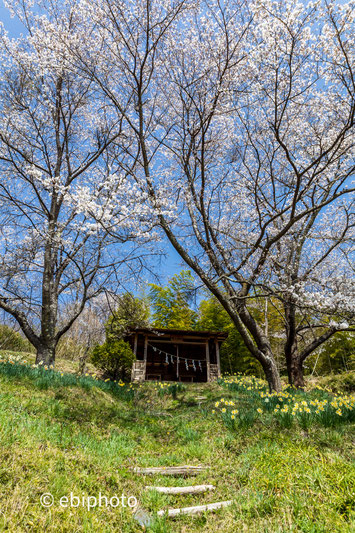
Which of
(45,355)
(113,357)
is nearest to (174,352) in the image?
(113,357)

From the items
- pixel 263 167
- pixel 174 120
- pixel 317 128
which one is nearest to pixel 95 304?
pixel 174 120

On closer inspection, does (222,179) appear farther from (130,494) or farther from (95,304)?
(130,494)

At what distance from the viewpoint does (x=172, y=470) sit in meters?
3.27

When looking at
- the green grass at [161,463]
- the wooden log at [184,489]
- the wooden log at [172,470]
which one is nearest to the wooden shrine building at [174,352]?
the green grass at [161,463]

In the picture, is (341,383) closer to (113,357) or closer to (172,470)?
(113,357)

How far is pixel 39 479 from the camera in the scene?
7.45 ft

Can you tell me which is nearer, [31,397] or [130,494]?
[130,494]

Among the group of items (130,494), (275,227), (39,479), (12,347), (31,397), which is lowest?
(130,494)

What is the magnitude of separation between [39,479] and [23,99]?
8.57 m

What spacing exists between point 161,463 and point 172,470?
28cm

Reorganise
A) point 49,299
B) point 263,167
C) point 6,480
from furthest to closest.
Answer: point 263,167, point 49,299, point 6,480

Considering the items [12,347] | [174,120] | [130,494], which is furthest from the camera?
[12,347]

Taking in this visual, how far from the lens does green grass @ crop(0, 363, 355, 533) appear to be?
219 cm

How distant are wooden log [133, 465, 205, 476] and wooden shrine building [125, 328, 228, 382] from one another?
8.62 m
